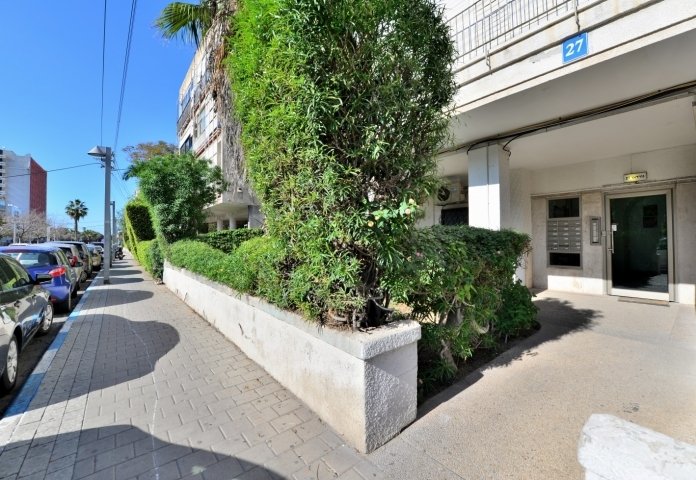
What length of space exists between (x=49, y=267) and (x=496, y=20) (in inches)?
425

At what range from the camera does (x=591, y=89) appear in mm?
4555

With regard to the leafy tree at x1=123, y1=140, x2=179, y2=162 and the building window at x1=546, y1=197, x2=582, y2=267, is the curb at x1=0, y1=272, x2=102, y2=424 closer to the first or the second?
the building window at x1=546, y1=197, x2=582, y2=267

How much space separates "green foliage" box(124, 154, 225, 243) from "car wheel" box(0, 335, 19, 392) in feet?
24.8

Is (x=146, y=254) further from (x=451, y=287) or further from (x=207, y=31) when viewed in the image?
(x=451, y=287)

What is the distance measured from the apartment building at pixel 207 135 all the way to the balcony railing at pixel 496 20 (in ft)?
27.5

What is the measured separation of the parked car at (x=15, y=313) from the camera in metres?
3.65

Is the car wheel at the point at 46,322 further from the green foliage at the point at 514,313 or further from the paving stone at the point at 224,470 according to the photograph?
the green foliage at the point at 514,313

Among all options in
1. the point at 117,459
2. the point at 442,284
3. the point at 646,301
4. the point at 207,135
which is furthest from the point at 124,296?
the point at 646,301

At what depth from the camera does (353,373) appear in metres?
2.53

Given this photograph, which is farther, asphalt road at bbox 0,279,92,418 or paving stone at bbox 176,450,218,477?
asphalt road at bbox 0,279,92,418

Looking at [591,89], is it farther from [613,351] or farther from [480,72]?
[613,351]

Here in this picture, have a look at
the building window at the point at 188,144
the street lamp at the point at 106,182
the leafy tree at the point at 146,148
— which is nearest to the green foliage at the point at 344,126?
the street lamp at the point at 106,182

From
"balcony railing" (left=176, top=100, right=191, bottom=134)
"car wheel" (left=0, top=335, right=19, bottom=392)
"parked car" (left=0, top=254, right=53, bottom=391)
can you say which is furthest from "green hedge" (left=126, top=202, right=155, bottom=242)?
"car wheel" (left=0, top=335, right=19, bottom=392)

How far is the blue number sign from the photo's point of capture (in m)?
4.07
